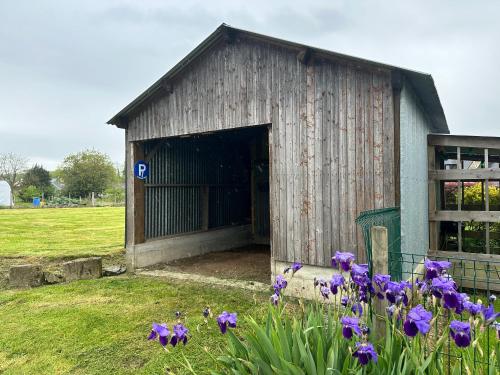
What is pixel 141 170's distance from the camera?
835cm

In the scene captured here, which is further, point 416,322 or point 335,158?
point 335,158

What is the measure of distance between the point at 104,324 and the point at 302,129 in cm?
441

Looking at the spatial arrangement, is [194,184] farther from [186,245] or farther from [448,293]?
[448,293]

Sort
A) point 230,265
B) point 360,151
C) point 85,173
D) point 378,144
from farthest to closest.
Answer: point 85,173 < point 230,265 < point 360,151 < point 378,144

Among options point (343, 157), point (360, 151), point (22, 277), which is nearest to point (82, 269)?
point (22, 277)

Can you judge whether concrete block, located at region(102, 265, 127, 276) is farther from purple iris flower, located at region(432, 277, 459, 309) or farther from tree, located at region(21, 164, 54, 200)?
tree, located at region(21, 164, 54, 200)

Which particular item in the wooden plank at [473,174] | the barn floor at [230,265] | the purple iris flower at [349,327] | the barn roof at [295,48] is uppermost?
the barn roof at [295,48]

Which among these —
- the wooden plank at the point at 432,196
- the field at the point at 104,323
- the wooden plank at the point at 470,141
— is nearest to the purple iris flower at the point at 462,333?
the field at the point at 104,323

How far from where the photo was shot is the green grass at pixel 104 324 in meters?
3.74

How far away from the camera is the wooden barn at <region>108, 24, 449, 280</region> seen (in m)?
5.21

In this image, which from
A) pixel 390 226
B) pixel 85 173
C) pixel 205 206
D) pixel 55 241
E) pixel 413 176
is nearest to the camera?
pixel 390 226

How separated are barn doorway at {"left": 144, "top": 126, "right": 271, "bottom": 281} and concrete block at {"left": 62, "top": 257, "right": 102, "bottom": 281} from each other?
1.41 meters

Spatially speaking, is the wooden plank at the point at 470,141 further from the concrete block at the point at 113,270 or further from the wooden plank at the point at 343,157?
the concrete block at the point at 113,270

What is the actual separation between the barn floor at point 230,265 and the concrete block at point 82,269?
1.22 metres
